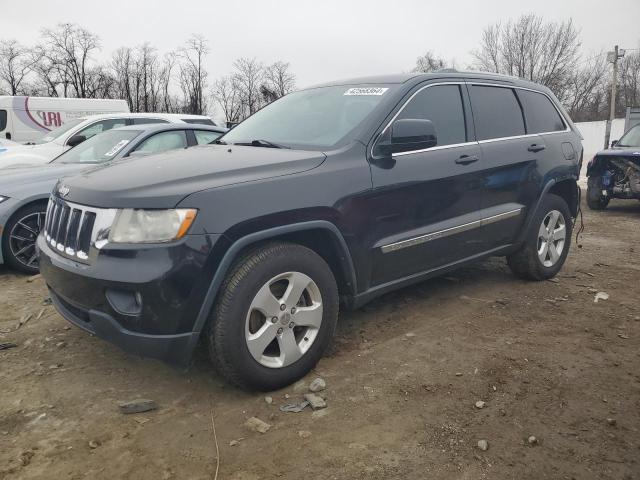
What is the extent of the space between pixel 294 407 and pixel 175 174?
1.38 meters

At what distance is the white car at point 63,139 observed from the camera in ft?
24.9

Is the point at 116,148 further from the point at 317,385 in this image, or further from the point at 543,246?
the point at 543,246

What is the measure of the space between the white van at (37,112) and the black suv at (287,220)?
13.1 m

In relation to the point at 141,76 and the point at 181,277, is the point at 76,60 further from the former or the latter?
the point at 181,277

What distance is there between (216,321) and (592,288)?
3.68 metres

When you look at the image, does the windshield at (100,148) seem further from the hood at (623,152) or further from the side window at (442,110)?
the hood at (623,152)

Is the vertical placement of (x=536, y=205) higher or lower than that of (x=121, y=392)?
higher

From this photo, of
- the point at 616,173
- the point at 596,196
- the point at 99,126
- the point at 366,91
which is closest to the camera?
the point at 366,91

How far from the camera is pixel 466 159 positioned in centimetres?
379

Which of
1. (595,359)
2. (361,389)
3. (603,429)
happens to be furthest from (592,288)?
(361,389)

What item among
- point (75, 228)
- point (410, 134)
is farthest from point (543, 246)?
point (75, 228)

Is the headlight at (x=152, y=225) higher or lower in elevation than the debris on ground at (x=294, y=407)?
higher

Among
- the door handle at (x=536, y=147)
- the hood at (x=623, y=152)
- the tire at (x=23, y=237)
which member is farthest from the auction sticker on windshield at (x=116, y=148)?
the hood at (x=623, y=152)

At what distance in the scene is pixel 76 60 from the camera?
4266cm
